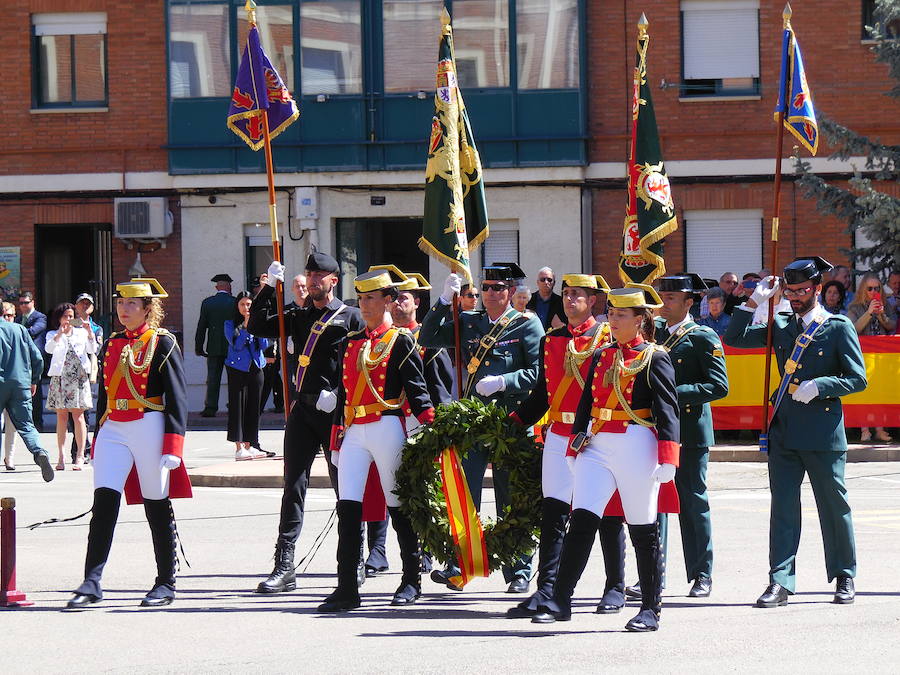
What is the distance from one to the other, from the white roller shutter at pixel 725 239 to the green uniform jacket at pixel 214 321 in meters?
7.74

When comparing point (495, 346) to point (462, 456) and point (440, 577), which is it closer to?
point (462, 456)

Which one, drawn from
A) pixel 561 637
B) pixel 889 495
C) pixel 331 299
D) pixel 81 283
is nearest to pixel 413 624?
pixel 561 637

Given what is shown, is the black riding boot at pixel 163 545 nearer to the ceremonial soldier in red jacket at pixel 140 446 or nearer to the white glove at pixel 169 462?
the ceremonial soldier in red jacket at pixel 140 446

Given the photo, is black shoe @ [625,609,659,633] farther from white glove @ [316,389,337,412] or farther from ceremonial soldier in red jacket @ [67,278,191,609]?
ceremonial soldier in red jacket @ [67,278,191,609]

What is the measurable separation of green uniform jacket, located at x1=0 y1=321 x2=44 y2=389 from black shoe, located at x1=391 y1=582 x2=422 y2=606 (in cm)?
885

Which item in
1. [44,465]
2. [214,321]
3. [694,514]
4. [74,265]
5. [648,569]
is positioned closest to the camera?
[648,569]

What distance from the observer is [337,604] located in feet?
30.6

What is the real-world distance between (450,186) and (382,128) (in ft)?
51.7

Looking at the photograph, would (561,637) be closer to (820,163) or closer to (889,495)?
(889,495)

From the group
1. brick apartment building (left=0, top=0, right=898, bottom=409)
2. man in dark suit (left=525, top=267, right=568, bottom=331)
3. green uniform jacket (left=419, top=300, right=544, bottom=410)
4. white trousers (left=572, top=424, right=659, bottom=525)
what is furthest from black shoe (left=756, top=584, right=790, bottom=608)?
brick apartment building (left=0, top=0, right=898, bottom=409)

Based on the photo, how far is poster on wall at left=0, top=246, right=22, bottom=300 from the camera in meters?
27.2

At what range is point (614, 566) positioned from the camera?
916cm

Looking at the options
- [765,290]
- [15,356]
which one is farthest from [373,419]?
[15,356]

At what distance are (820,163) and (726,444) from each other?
26.2 ft
